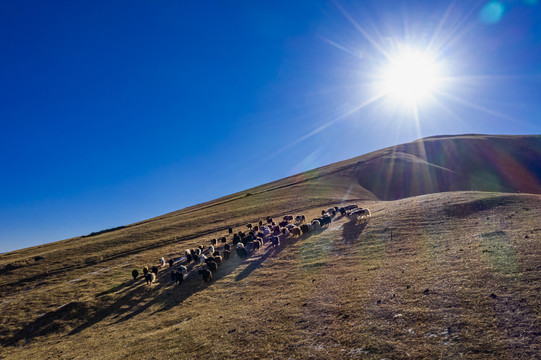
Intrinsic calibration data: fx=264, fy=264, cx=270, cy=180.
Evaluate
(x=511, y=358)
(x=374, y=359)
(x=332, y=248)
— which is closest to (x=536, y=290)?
(x=511, y=358)

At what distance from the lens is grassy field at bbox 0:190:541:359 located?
9523mm

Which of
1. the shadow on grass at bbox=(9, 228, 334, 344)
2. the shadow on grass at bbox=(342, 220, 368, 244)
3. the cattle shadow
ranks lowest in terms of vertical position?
the shadow on grass at bbox=(9, 228, 334, 344)

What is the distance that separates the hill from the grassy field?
0.07 meters

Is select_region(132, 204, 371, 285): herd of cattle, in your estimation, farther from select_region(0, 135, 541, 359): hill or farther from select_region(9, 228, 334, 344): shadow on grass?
select_region(0, 135, 541, 359): hill

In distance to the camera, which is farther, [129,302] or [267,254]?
[267,254]

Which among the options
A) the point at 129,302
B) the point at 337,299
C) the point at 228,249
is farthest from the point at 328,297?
the point at 129,302

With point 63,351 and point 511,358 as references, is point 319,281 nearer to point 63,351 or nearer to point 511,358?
point 511,358

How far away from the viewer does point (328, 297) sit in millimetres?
14000

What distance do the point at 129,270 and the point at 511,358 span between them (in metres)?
32.7

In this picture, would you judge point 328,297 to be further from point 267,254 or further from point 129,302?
point 129,302

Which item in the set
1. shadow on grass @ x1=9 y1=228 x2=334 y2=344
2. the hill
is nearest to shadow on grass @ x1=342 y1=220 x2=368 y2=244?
the hill

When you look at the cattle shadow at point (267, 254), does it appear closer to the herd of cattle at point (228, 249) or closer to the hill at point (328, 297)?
the hill at point (328, 297)

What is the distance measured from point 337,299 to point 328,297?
0.58m

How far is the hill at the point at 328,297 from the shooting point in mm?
9617
